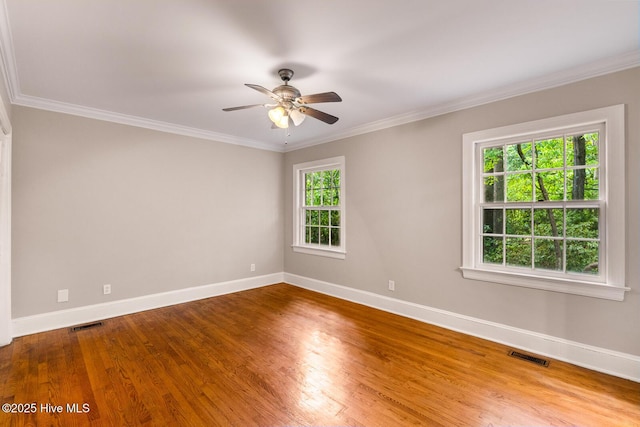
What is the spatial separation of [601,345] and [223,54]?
3828 millimetres

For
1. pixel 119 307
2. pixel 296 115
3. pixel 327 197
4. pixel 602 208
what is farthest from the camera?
pixel 327 197

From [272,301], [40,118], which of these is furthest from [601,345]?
[40,118]

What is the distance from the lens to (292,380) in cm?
230

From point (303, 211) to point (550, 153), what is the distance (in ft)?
11.7

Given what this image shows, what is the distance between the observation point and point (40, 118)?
3.23m

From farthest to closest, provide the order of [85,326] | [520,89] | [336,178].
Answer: [336,178] < [85,326] < [520,89]

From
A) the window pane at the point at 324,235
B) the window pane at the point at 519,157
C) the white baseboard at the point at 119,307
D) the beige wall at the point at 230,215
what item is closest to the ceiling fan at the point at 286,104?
the beige wall at the point at 230,215

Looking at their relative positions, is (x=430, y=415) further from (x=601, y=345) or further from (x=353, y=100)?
(x=353, y=100)

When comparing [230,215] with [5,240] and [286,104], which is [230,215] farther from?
[286,104]

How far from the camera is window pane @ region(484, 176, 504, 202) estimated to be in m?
3.07

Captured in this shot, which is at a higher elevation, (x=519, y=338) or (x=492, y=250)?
(x=492, y=250)

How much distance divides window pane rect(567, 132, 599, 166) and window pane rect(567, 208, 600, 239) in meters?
0.41

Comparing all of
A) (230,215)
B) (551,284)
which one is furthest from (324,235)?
(551,284)

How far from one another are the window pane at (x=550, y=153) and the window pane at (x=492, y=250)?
2.70 ft
